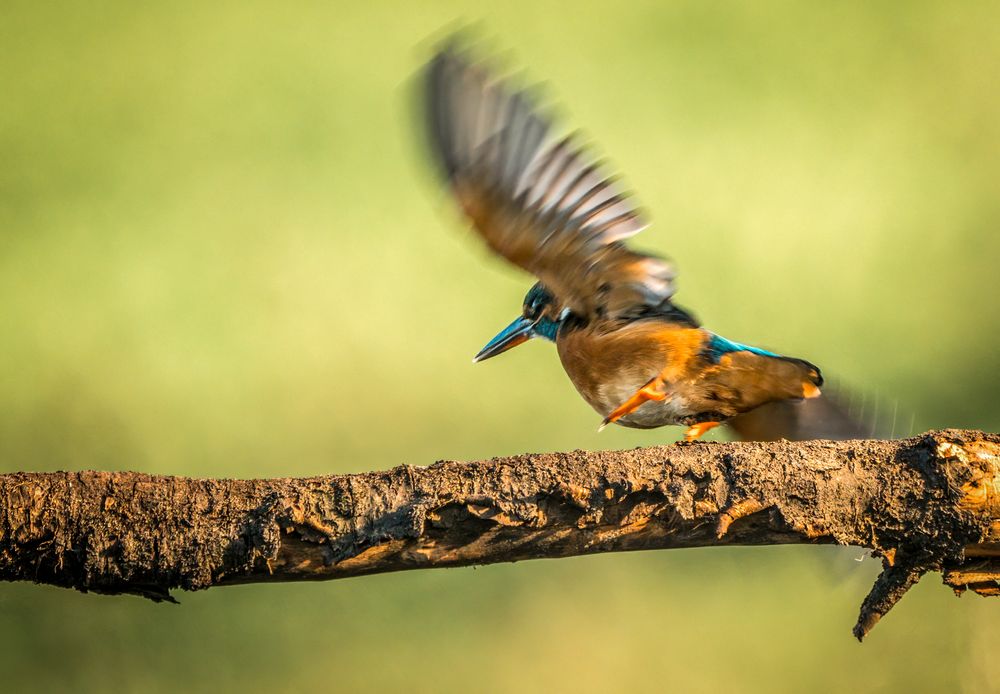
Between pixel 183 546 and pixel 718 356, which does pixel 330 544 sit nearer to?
pixel 183 546

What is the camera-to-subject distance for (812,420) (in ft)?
4.33

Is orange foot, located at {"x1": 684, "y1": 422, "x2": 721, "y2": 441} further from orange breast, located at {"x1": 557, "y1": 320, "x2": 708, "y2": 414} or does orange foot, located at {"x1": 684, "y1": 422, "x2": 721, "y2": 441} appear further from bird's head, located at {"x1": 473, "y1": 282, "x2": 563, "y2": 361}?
bird's head, located at {"x1": 473, "y1": 282, "x2": 563, "y2": 361}

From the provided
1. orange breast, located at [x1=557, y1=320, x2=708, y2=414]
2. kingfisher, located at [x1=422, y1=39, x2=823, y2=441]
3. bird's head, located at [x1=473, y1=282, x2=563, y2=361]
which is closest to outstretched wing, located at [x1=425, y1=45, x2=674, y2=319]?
kingfisher, located at [x1=422, y1=39, x2=823, y2=441]

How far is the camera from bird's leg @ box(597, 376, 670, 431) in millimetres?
1277

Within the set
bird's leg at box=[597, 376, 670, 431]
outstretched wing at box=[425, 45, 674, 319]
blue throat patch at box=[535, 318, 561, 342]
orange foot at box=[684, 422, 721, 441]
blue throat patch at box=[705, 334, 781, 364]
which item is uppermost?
outstretched wing at box=[425, 45, 674, 319]

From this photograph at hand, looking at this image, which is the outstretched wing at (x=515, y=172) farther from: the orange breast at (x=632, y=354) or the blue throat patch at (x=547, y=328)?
the blue throat patch at (x=547, y=328)

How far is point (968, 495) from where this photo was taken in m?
0.88

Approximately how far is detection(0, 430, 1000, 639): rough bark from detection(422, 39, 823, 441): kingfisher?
31cm

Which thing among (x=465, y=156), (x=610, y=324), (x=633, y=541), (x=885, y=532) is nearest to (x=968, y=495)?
(x=885, y=532)

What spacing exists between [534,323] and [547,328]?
27mm

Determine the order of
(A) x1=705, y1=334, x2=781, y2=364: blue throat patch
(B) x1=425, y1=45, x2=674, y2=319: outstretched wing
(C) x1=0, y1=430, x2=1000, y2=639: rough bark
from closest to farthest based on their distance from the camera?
1. (C) x1=0, y1=430, x2=1000, y2=639: rough bark
2. (B) x1=425, y1=45, x2=674, y2=319: outstretched wing
3. (A) x1=705, y1=334, x2=781, y2=364: blue throat patch

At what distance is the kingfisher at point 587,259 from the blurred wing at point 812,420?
0.07 feet

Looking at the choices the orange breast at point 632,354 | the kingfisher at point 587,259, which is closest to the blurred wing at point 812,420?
the kingfisher at point 587,259

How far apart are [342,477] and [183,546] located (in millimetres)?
142
